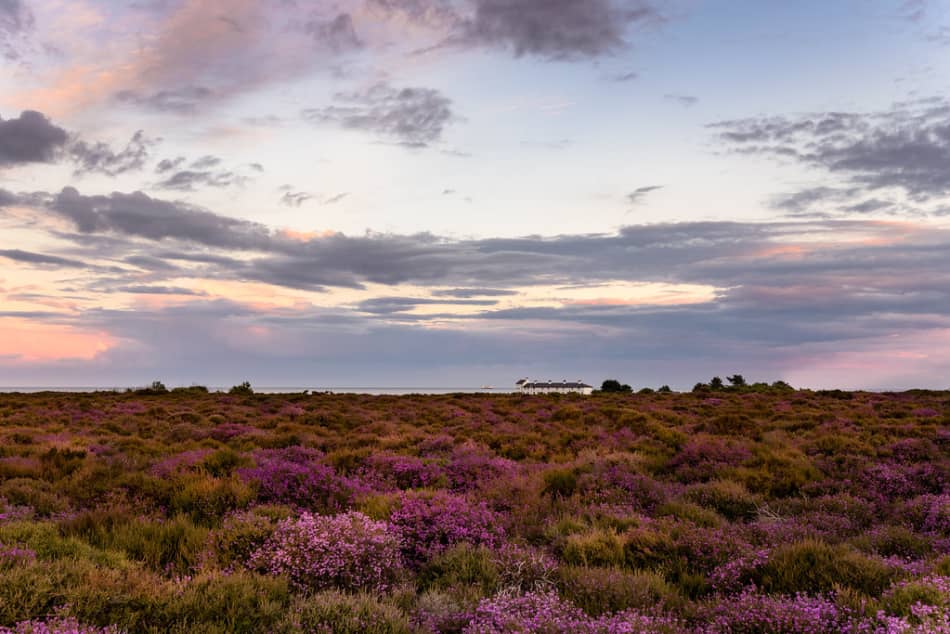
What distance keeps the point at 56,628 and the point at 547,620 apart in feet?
14.0

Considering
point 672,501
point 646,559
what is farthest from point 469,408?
point 646,559

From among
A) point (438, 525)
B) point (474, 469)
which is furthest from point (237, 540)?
point (474, 469)

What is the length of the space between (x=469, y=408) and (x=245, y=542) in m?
25.8

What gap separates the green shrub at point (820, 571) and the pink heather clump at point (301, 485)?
7.40 m

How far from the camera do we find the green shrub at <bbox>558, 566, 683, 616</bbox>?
628 centimetres

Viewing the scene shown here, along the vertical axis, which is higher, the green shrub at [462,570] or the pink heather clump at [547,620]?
the pink heather clump at [547,620]

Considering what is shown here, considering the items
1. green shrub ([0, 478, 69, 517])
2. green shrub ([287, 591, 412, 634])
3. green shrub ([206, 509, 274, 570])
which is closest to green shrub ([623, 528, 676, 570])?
green shrub ([287, 591, 412, 634])

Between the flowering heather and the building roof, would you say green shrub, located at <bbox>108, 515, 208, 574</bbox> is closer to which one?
the flowering heather

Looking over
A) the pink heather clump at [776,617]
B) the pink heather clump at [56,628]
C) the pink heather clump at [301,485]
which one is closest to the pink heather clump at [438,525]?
the pink heather clump at [301,485]

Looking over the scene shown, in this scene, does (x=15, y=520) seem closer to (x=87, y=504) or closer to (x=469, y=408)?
(x=87, y=504)

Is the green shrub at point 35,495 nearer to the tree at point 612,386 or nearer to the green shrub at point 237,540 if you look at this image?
the green shrub at point 237,540

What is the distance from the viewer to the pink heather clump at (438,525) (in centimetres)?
834

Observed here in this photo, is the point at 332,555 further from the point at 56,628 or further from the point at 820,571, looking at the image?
the point at 820,571

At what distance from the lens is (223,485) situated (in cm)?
1060
